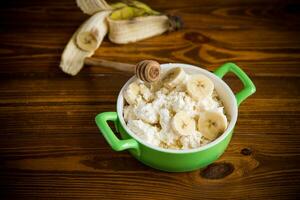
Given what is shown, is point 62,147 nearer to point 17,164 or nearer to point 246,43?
point 17,164

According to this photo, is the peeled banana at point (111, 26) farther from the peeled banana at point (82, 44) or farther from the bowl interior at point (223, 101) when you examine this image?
Result: the bowl interior at point (223, 101)

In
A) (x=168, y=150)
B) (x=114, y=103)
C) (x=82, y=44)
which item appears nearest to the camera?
(x=168, y=150)

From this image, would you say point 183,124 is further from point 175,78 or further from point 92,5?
point 92,5

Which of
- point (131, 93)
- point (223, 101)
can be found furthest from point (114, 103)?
point (223, 101)

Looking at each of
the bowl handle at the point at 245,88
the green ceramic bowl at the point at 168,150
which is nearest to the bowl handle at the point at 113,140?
the green ceramic bowl at the point at 168,150

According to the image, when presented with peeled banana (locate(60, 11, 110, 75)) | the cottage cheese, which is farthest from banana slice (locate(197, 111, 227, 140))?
peeled banana (locate(60, 11, 110, 75))

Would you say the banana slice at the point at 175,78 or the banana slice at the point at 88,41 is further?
the banana slice at the point at 88,41

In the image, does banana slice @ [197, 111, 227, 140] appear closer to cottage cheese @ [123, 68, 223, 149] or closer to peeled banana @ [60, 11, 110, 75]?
cottage cheese @ [123, 68, 223, 149]
